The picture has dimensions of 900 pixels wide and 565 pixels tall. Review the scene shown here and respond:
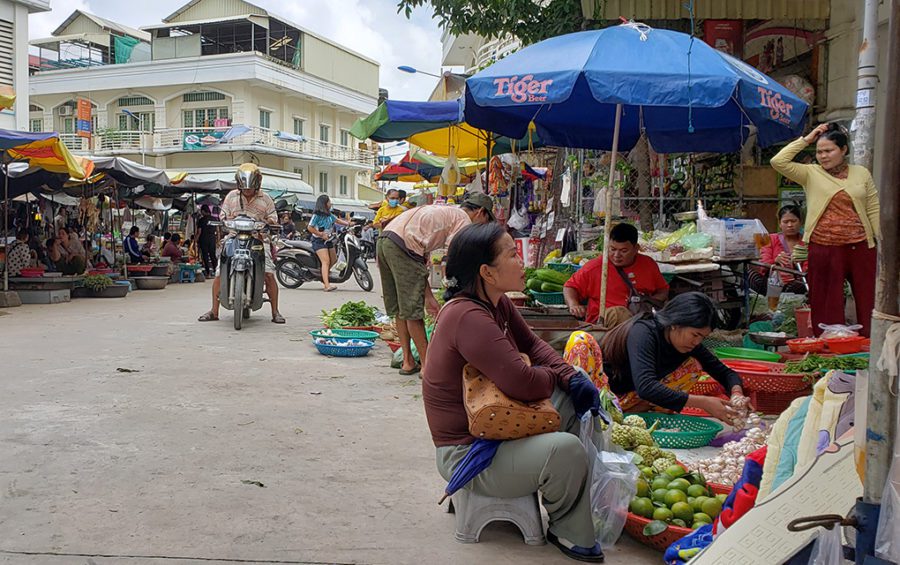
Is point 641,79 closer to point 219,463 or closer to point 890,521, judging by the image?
point 219,463

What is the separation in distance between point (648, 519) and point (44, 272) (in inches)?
512

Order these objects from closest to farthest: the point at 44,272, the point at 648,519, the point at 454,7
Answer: the point at 648,519, the point at 454,7, the point at 44,272

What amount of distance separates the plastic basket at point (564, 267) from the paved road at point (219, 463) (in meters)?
2.11

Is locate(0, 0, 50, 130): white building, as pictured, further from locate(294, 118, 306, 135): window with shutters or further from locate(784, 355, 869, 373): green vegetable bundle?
locate(784, 355, 869, 373): green vegetable bundle

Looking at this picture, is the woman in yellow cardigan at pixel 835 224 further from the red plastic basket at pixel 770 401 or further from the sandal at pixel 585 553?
the sandal at pixel 585 553

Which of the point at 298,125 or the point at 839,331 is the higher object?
the point at 298,125

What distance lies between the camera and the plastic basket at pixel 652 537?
10.6ft

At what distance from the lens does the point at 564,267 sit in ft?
27.7

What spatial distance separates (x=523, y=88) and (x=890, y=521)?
389cm

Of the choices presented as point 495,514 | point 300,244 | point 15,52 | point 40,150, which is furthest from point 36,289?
point 15,52

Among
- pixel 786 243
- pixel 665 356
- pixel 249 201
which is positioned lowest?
pixel 665 356

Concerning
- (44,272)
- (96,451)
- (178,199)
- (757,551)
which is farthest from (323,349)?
(178,199)

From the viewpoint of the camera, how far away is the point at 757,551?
7.95 ft

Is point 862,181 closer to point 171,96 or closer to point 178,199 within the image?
point 178,199
